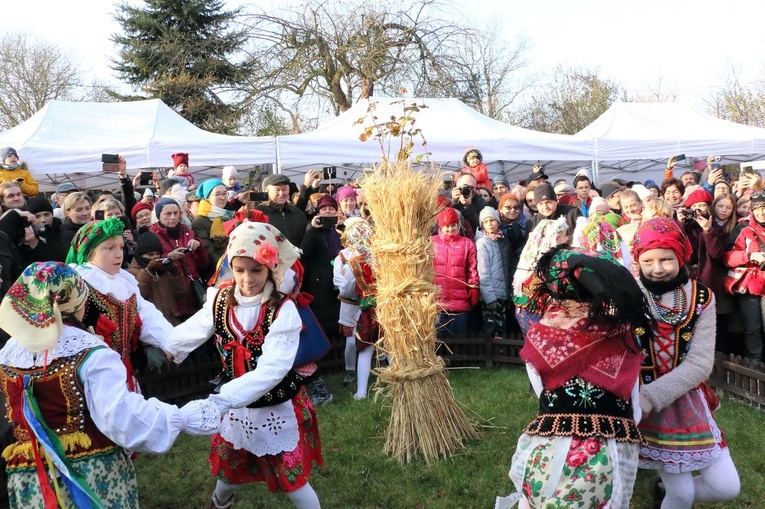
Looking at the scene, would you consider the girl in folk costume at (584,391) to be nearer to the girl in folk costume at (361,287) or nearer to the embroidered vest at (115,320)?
the embroidered vest at (115,320)

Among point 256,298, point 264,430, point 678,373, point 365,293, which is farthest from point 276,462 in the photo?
point 365,293

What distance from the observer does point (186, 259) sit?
6.12 m

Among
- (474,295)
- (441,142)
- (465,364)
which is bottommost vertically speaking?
(465,364)

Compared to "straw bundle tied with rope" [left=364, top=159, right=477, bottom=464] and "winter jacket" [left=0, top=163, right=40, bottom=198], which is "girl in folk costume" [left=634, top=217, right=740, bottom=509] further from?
"winter jacket" [left=0, top=163, right=40, bottom=198]

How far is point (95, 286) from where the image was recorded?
348 cm

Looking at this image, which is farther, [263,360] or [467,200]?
[467,200]

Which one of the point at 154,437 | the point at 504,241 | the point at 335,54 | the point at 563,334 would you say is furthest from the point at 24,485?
the point at 335,54

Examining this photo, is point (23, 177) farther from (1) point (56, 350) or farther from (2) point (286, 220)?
(1) point (56, 350)

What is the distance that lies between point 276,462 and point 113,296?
123 centimetres

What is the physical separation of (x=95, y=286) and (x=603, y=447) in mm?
2582

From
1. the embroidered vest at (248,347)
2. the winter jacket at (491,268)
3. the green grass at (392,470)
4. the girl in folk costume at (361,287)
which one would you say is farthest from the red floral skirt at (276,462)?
the winter jacket at (491,268)

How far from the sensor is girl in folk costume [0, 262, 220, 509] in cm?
238

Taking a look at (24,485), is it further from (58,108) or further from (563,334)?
(58,108)

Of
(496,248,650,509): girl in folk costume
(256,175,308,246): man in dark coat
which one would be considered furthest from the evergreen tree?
(496,248,650,509): girl in folk costume
